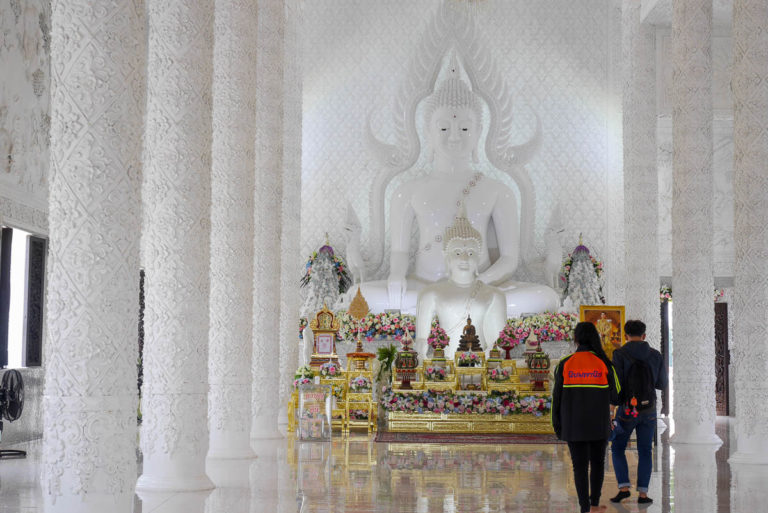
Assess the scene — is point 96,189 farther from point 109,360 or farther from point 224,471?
point 224,471

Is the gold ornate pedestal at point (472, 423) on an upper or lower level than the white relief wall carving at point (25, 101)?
lower

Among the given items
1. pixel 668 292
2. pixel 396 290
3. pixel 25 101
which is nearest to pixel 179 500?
pixel 25 101

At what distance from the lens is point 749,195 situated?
9.47 m

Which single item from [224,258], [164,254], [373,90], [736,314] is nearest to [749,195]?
[736,314]

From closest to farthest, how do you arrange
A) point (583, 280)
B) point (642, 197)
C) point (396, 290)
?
point (642, 197)
point (396, 290)
point (583, 280)

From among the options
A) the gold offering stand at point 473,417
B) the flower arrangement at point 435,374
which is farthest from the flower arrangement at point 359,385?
the flower arrangement at point 435,374

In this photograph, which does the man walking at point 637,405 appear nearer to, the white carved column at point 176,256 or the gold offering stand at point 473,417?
the white carved column at point 176,256

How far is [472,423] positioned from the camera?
38.8 ft

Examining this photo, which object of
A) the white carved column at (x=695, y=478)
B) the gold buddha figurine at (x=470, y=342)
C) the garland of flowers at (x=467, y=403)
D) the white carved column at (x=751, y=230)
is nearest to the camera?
the white carved column at (x=695, y=478)

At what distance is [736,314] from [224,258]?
487 cm

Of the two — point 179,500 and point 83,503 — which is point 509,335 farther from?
point 83,503

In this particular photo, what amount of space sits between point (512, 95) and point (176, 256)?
1166 cm

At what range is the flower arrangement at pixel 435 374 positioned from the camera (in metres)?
12.0

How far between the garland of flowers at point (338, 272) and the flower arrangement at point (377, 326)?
1854mm
